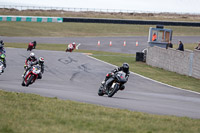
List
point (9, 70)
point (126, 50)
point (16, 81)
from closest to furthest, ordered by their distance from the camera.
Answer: point (16, 81)
point (9, 70)
point (126, 50)

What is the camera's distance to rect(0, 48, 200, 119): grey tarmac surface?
12.7 meters

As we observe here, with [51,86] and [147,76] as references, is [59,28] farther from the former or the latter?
[51,86]

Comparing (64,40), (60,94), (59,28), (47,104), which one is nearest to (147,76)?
(60,94)

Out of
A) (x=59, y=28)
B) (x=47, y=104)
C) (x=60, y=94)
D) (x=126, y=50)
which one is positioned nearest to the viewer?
(x=47, y=104)

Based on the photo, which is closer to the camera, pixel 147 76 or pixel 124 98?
pixel 124 98

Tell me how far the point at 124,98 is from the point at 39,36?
4158 centimetres

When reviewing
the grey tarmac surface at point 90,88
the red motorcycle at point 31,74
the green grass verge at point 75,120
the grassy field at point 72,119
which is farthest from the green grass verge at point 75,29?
the green grass verge at point 75,120

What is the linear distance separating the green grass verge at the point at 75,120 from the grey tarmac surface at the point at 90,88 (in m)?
1.63

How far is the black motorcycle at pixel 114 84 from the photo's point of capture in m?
13.8

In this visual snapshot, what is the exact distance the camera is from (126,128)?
27.4 feet

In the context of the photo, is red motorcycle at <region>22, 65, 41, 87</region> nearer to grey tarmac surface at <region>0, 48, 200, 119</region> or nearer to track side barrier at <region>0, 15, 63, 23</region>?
grey tarmac surface at <region>0, 48, 200, 119</region>

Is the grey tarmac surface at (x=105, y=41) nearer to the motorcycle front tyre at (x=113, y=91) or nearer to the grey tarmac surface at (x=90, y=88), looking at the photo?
the grey tarmac surface at (x=90, y=88)

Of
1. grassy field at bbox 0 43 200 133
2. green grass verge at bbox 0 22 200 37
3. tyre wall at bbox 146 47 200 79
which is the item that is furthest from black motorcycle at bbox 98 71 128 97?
green grass verge at bbox 0 22 200 37

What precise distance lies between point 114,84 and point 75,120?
5187mm
